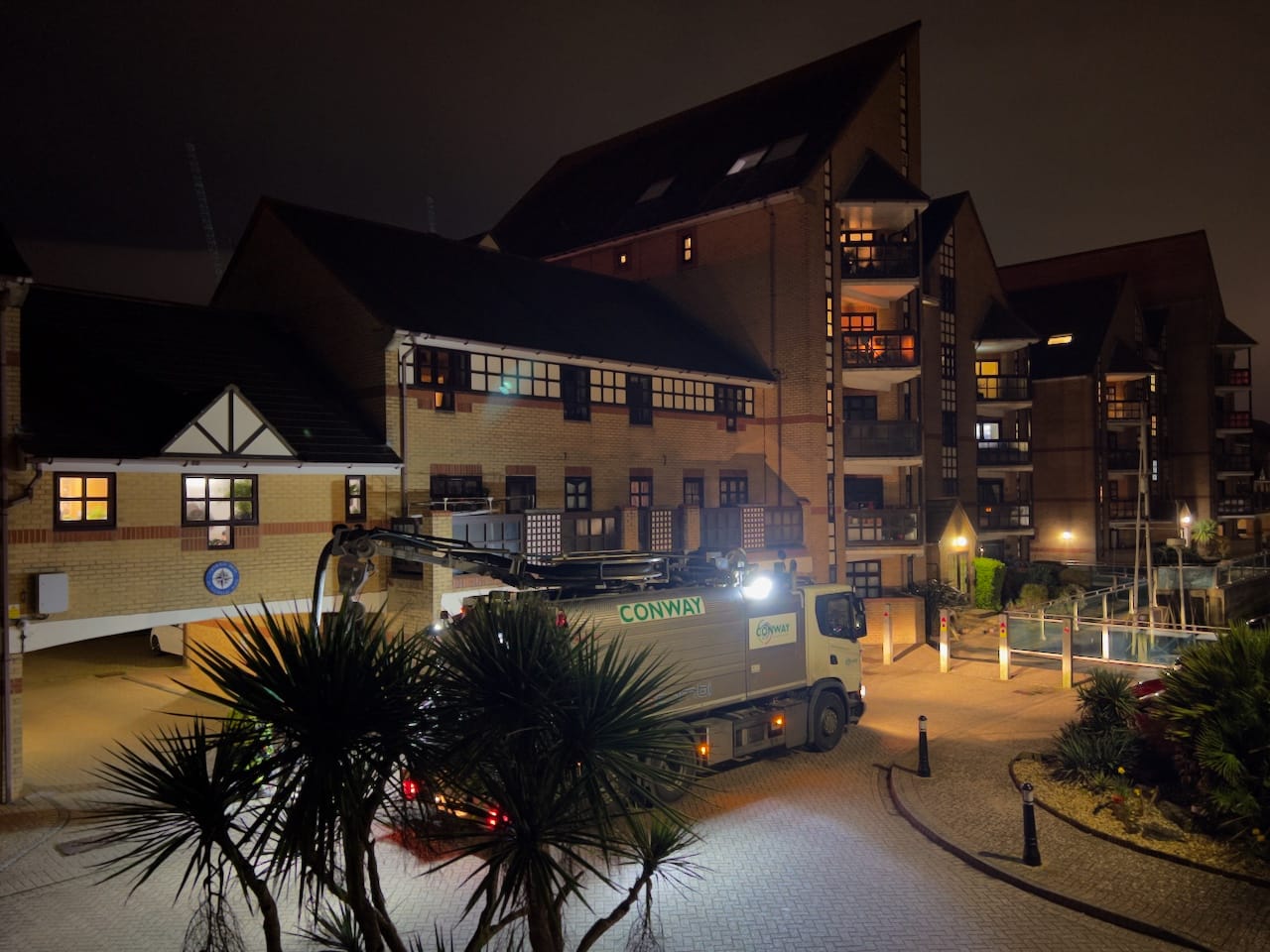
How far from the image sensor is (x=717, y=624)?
48.7 ft

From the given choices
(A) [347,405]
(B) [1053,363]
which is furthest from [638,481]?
(B) [1053,363]

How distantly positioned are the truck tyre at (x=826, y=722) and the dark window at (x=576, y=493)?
9234 millimetres

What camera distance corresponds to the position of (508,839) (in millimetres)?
6148

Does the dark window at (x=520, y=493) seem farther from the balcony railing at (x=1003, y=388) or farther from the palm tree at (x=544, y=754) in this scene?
the balcony railing at (x=1003, y=388)

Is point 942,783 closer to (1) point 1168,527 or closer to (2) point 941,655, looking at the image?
(2) point 941,655

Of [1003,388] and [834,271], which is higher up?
[834,271]

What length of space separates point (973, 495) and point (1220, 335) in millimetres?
27064

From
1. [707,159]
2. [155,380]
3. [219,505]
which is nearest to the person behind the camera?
[219,505]

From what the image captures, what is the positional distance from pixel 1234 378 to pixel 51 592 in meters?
61.3

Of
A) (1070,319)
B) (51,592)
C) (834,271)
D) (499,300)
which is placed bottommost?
(51,592)

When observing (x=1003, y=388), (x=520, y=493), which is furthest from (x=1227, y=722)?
(x=1003, y=388)

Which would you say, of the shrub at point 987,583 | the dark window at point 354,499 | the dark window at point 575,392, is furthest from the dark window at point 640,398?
the shrub at point 987,583

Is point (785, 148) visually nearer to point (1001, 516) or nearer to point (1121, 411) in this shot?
point (1001, 516)

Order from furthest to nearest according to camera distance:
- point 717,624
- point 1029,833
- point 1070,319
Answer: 1. point 1070,319
2. point 717,624
3. point 1029,833
